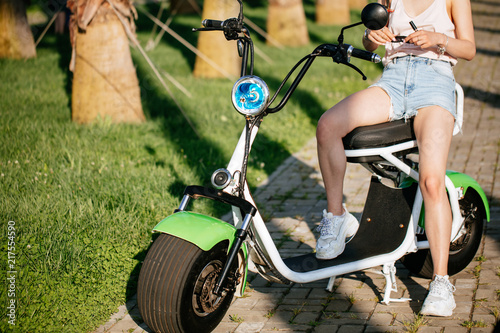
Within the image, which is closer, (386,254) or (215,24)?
(215,24)

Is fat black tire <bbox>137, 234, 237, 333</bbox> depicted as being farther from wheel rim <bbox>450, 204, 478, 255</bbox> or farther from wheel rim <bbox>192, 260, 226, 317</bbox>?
wheel rim <bbox>450, 204, 478, 255</bbox>

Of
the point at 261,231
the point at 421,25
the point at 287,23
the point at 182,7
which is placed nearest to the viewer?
the point at 261,231

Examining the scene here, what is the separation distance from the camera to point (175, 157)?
5926 millimetres

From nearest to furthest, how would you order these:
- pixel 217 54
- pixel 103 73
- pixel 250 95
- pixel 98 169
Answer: pixel 250 95 → pixel 98 169 → pixel 103 73 → pixel 217 54

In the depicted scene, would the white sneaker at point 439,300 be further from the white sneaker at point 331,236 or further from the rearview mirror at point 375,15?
the rearview mirror at point 375,15

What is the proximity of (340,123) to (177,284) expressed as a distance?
1.30 meters

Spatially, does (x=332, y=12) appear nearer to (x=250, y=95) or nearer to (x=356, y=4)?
(x=356, y=4)

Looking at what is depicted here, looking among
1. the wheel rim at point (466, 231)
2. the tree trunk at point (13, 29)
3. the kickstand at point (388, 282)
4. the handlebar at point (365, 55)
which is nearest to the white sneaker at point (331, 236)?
the kickstand at point (388, 282)

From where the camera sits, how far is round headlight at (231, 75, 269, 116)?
2.88 m

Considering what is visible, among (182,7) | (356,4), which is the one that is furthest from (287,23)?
(356,4)

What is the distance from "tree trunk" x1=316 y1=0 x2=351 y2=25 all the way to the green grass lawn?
6971 millimetres

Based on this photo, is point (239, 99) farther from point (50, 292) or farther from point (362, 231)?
point (50, 292)

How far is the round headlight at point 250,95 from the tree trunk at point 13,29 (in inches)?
381

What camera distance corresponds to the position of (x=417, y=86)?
3.26m
